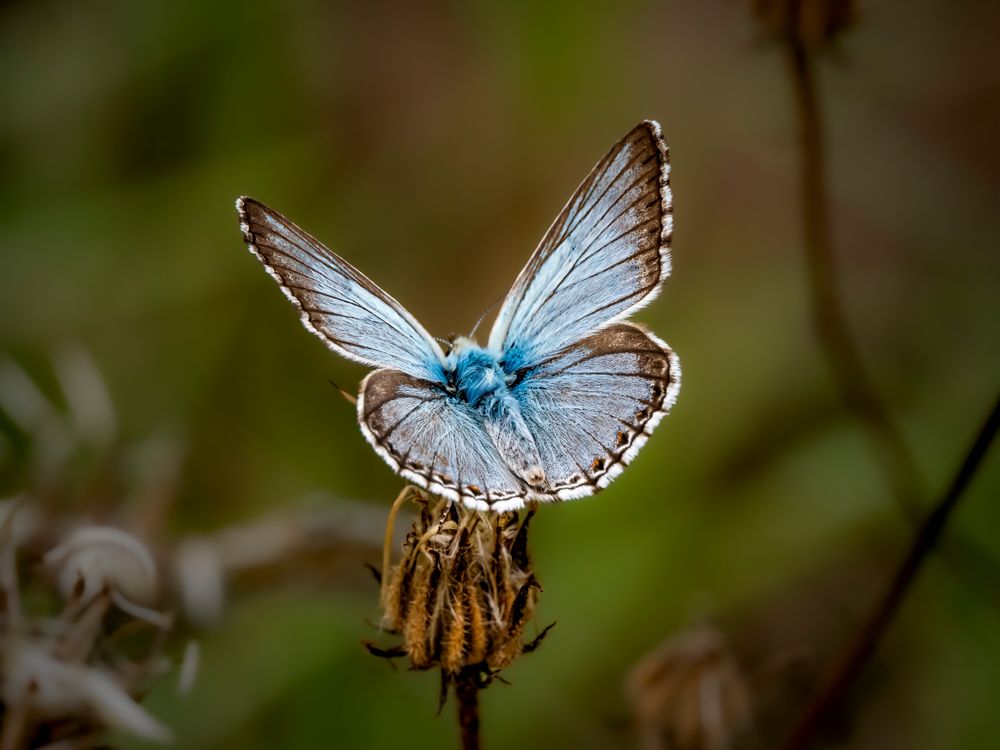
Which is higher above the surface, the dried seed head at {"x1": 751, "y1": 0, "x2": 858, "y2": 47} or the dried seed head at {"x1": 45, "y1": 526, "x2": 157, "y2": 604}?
the dried seed head at {"x1": 751, "y1": 0, "x2": 858, "y2": 47}

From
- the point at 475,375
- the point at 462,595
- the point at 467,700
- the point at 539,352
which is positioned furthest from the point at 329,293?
the point at 467,700

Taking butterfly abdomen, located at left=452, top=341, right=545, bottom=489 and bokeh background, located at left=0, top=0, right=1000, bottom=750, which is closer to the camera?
butterfly abdomen, located at left=452, top=341, right=545, bottom=489

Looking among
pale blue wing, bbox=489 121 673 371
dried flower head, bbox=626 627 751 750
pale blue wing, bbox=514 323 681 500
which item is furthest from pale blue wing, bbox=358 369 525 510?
dried flower head, bbox=626 627 751 750

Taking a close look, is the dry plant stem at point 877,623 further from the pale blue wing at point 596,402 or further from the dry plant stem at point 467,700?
the dry plant stem at point 467,700

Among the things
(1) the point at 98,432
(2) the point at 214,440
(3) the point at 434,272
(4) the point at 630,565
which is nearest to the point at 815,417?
(4) the point at 630,565

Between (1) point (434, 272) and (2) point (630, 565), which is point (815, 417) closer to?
(2) point (630, 565)

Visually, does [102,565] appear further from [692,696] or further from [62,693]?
[692,696]

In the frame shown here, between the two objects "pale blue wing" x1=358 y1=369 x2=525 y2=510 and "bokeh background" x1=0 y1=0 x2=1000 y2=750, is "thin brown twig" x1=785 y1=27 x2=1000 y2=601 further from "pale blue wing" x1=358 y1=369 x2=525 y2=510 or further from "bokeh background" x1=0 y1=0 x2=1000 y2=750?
"pale blue wing" x1=358 y1=369 x2=525 y2=510
